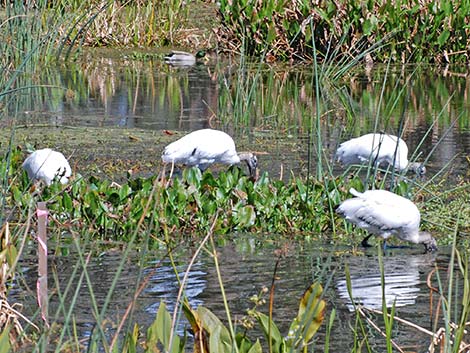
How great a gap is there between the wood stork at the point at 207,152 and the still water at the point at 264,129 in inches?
12.9

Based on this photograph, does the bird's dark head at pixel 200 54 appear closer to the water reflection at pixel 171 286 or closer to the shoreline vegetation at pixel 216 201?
the shoreline vegetation at pixel 216 201

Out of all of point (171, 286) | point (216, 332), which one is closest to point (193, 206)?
point (171, 286)

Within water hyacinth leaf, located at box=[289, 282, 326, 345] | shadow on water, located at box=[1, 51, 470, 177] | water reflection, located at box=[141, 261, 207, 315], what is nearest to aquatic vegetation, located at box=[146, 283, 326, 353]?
water hyacinth leaf, located at box=[289, 282, 326, 345]

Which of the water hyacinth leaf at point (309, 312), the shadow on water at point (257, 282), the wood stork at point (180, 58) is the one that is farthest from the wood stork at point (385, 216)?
the wood stork at point (180, 58)

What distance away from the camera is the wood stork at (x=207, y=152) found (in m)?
8.49

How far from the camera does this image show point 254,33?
16.6m

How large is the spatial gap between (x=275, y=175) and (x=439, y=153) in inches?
70.5

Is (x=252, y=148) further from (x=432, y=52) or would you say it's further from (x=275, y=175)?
(x=432, y=52)

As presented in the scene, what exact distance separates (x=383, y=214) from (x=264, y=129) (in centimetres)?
440

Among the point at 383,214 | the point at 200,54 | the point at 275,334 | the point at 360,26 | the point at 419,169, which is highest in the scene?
the point at 275,334

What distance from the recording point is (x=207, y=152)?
8.48 m

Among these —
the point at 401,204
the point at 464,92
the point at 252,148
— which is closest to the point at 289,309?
the point at 401,204

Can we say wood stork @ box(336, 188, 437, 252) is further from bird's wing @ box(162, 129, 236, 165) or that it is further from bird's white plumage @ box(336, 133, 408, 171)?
bird's wing @ box(162, 129, 236, 165)

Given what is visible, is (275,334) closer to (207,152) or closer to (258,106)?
(207,152)
